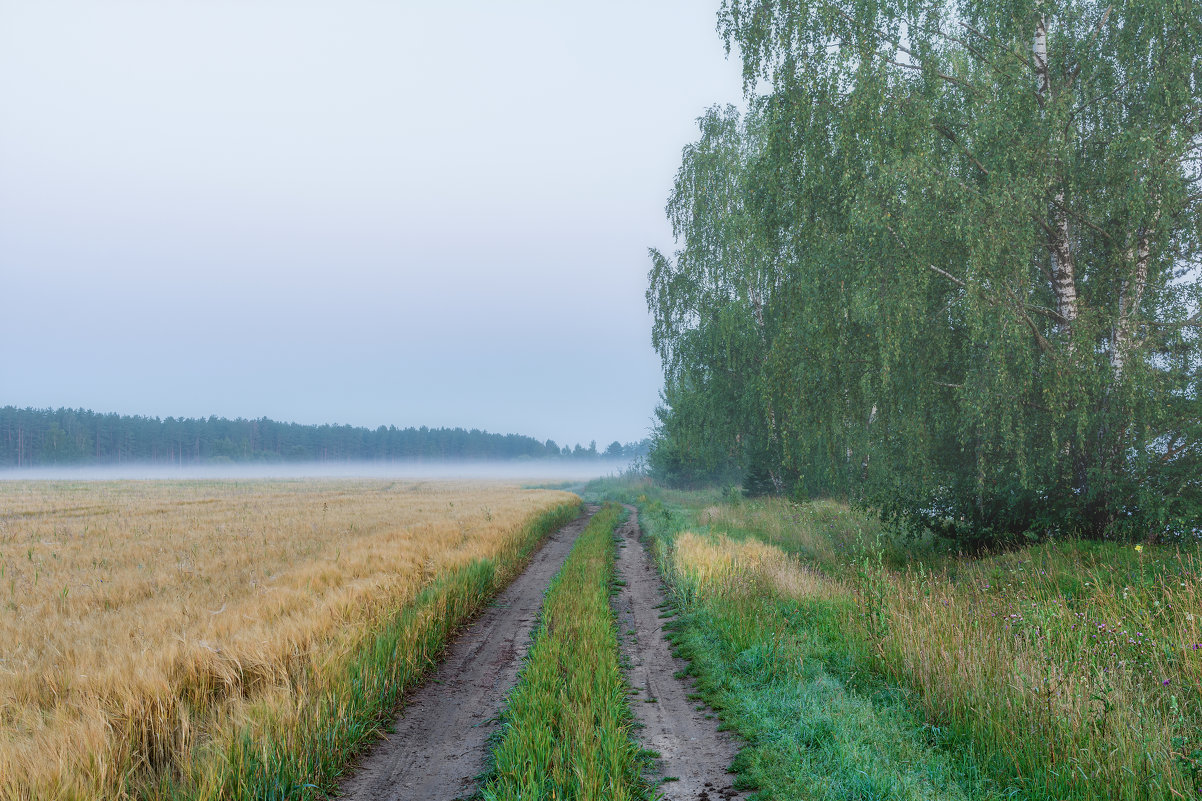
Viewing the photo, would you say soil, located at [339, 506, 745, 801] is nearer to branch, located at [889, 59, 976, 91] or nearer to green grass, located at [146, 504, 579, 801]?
green grass, located at [146, 504, 579, 801]

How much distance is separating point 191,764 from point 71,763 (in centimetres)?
72

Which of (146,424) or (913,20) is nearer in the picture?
(913,20)

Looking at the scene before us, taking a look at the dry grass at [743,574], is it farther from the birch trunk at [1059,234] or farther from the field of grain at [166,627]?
the birch trunk at [1059,234]

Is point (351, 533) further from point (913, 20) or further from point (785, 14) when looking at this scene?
point (913, 20)

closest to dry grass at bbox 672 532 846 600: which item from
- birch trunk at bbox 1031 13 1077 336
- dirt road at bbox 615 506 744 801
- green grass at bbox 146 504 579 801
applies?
dirt road at bbox 615 506 744 801

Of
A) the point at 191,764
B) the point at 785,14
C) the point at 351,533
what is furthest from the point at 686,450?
the point at 191,764

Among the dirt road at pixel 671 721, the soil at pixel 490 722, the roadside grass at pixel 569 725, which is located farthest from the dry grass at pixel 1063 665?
the roadside grass at pixel 569 725

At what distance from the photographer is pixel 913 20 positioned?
11.6 metres

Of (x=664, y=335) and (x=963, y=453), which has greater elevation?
(x=664, y=335)

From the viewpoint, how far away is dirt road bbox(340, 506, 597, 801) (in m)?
4.53

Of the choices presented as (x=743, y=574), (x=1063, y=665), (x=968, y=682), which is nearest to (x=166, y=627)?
(x=743, y=574)

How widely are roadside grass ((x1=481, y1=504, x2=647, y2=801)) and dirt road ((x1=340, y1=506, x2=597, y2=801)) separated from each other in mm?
239

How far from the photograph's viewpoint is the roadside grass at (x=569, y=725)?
165 inches

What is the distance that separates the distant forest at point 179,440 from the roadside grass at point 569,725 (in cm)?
9497
